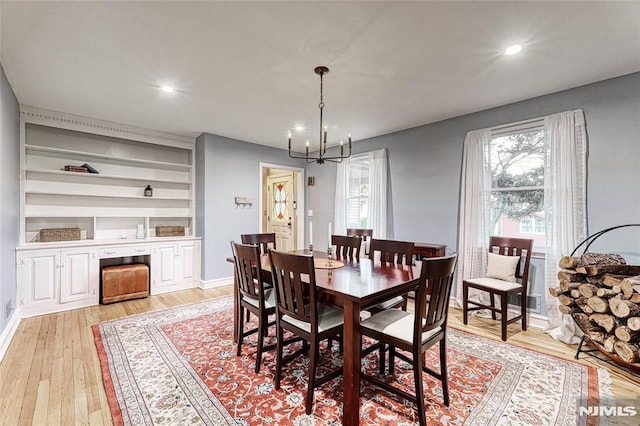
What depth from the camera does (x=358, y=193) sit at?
5.02 metres

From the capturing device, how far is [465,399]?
1.91m

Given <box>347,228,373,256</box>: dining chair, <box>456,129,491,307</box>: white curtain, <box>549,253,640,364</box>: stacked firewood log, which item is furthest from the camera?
<box>347,228,373,256</box>: dining chair

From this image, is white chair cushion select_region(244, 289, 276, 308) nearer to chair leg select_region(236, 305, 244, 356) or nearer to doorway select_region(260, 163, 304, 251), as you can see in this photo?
chair leg select_region(236, 305, 244, 356)

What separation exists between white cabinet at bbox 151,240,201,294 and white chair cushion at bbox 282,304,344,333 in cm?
306

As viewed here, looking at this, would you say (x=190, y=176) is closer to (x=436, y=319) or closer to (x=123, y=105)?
(x=123, y=105)

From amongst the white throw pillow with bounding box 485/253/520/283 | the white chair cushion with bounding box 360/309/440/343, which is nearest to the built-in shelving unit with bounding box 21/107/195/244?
the white chair cushion with bounding box 360/309/440/343

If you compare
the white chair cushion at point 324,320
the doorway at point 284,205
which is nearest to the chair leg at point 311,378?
the white chair cushion at point 324,320

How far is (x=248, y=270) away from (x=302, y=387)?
921 mm

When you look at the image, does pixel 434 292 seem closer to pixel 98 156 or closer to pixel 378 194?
pixel 378 194

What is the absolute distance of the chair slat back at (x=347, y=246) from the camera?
3070 millimetres

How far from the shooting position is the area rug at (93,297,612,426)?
174 centimetres

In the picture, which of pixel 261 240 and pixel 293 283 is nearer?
pixel 293 283

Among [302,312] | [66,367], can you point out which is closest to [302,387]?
[302,312]

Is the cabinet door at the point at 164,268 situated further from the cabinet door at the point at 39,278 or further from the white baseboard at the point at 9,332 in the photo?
the white baseboard at the point at 9,332
